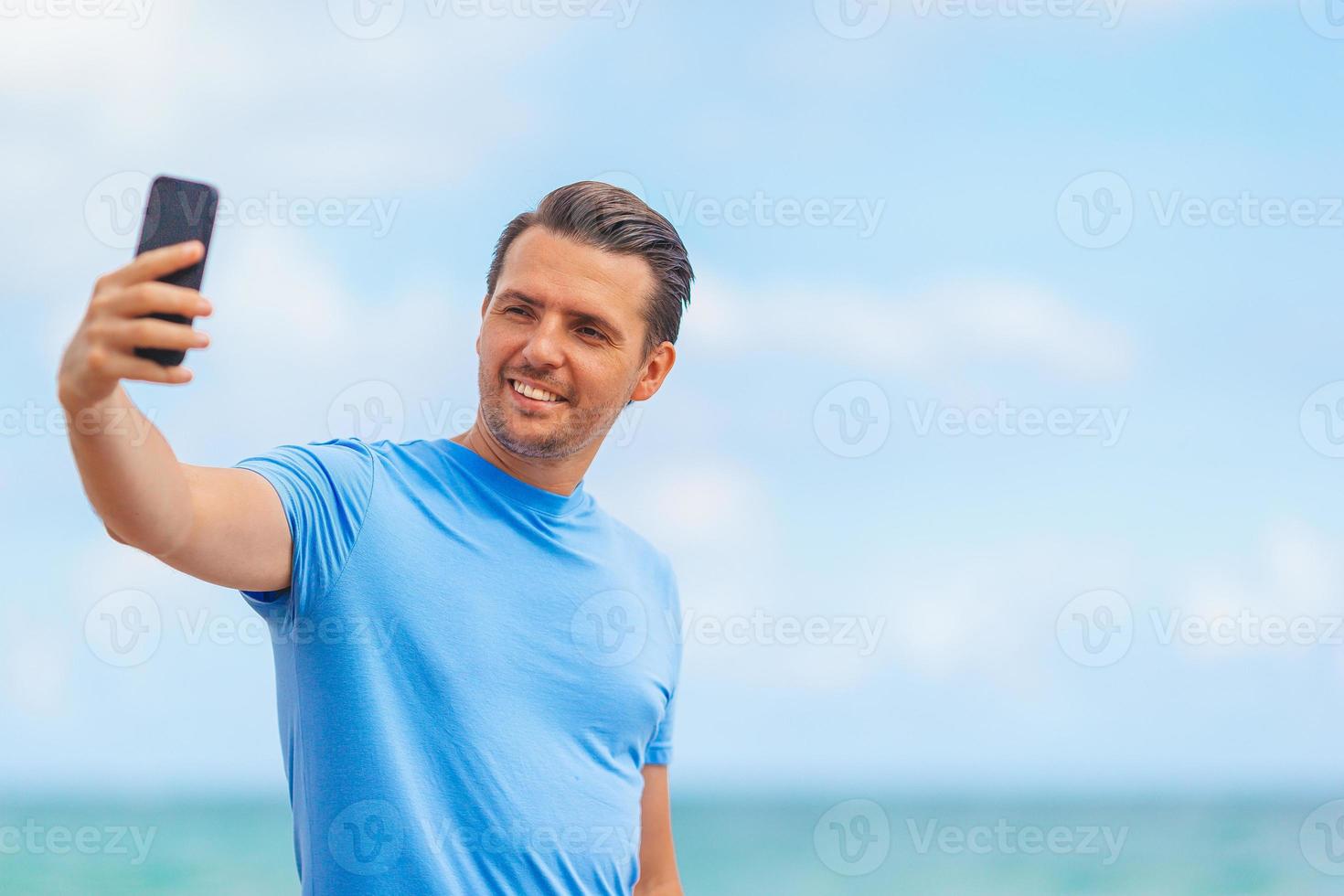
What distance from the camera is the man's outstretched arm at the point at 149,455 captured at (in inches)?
45.4

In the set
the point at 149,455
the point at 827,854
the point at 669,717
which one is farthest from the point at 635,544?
the point at 827,854

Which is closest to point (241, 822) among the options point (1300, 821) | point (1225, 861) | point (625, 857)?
point (1225, 861)

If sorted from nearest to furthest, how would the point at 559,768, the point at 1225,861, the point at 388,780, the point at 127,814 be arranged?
the point at 388,780 < the point at 559,768 < the point at 1225,861 < the point at 127,814

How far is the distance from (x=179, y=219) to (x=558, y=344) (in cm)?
100

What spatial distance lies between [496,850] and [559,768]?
17 cm

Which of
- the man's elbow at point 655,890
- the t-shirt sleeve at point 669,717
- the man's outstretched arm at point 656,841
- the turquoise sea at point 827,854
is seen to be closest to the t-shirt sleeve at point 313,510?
the t-shirt sleeve at point 669,717

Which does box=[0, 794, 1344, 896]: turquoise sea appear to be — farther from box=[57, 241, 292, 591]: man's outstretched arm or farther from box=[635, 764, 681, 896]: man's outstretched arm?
box=[57, 241, 292, 591]: man's outstretched arm

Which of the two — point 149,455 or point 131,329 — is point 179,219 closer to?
point 131,329

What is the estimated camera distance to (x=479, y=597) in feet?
6.41

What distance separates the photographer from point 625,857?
216cm

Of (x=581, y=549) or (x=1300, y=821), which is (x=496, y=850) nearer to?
(x=581, y=549)

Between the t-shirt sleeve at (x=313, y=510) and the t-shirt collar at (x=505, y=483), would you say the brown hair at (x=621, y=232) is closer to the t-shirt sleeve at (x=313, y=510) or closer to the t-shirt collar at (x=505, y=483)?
the t-shirt collar at (x=505, y=483)

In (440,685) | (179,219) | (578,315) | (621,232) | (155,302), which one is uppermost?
(621,232)

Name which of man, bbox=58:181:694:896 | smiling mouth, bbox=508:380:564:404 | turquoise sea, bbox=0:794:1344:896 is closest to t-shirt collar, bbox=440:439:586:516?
man, bbox=58:181:694:896
